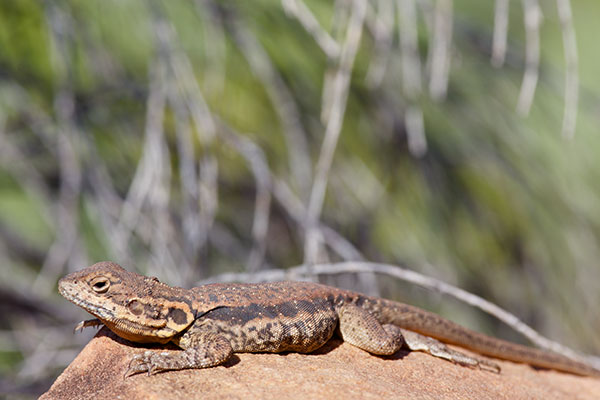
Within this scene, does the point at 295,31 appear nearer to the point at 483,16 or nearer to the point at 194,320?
the point at 483,16

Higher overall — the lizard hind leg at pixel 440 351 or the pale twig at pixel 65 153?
the pale twig at pixel 65 153

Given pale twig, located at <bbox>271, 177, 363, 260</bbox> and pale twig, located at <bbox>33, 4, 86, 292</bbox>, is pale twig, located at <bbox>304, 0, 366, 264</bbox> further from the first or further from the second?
pale twig, located at <bbox>33, 4, 86, 292</bbox>

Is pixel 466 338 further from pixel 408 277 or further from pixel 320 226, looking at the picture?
pixel 320 226

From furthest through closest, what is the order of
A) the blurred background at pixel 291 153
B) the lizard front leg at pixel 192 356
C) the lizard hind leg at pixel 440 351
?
the blurred background at pixel 291 153 → the lizard hind leg at pixel 440 351 → the lizard front leg at pixel 192 356

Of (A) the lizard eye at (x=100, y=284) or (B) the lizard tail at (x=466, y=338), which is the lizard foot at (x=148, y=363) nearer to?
(A) the lizard eye at (x=100, y=284)

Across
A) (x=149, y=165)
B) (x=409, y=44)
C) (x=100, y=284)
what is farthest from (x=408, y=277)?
(x=409, y=44)

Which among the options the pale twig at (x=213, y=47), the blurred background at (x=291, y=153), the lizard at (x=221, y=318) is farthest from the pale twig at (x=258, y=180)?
the lizard at (x=221, y=318)

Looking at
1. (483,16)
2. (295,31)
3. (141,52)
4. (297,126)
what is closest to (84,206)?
(141,52)
